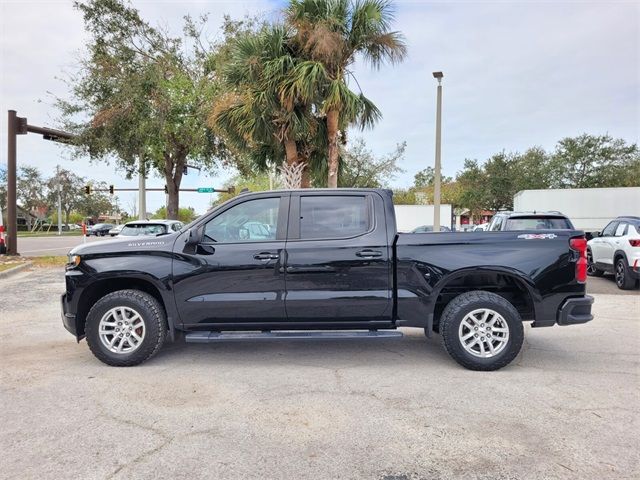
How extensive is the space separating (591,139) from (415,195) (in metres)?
20.4

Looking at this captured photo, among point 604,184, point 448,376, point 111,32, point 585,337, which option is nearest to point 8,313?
point 448,376

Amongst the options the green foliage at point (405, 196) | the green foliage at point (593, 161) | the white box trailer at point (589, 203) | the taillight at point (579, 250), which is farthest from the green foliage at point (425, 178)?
the taillight at point (579, 250)

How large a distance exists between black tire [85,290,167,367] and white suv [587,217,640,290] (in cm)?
992

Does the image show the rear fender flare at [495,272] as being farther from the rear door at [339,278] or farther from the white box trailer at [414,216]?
the white box trailer at [414,216]

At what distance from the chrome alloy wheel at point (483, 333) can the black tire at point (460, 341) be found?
3 cm

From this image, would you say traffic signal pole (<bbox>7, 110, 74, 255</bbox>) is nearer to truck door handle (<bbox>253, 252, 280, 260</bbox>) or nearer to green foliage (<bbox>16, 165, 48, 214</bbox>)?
truck door handle (<bbox>253, 252, 280, 260</bbox>)

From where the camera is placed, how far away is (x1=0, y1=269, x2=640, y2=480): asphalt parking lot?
297 cm

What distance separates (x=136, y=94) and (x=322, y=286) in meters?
16.7

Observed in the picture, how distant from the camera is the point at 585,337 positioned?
20.6ft

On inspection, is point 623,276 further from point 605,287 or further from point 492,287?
point 492,287

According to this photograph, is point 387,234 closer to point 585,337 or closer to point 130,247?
point 130,247

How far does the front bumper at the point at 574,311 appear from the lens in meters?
4.77

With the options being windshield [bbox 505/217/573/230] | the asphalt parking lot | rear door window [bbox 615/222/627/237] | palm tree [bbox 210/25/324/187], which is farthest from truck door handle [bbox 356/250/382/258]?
rear door window [bbox 615/222/627/237]

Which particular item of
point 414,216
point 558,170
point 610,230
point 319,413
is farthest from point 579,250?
point 558,170
